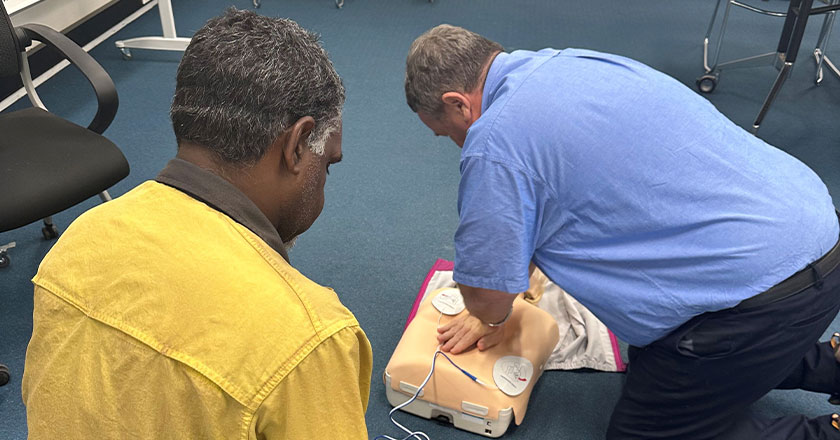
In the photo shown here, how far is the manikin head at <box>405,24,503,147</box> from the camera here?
1391mm

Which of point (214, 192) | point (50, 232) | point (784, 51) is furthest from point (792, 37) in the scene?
point (50, 232)

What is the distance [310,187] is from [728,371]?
101 centimetres

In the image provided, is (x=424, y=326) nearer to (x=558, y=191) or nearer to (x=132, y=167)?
(x=558, y=191)

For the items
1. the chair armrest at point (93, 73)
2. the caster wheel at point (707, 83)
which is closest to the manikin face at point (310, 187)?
the chair armrest at point (93, 73)

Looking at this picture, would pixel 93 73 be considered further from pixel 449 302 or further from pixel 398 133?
pixel 398 133

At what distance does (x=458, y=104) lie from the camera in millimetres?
1422

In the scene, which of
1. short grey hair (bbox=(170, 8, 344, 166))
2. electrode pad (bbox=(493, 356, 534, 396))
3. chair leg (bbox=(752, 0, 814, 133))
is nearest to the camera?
short grey hair (bbox=(170, 8, 344, 166))

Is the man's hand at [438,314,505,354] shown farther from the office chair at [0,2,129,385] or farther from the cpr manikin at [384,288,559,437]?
the office chair at [0,2,129,385]

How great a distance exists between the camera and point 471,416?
1691 millimetres

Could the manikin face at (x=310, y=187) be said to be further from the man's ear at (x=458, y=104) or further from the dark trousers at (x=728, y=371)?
the dark trousers at (x=728, y=371)

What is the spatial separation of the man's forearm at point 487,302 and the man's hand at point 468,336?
4.3 inches

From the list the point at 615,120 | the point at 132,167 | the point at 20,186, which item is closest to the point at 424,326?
the point at 615,120

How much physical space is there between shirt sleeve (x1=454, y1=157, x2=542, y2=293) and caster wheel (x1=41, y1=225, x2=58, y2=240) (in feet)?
5.32

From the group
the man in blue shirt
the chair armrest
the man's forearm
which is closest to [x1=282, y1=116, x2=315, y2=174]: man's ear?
the man in blue shirt
